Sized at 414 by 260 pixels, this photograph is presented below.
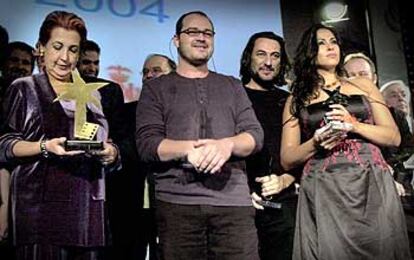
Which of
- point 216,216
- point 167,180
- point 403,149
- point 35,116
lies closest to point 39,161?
point 35,116

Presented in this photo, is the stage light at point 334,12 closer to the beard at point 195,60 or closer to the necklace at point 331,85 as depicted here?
the necklace at point 331,85

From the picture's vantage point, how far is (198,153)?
160 cm

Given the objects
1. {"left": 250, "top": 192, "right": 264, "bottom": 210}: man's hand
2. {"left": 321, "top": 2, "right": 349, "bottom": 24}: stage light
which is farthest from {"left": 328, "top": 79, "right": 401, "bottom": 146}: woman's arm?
{"left": 321, "top": 2, "right": 349, "bottom": 24}: stage light

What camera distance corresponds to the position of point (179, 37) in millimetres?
1918

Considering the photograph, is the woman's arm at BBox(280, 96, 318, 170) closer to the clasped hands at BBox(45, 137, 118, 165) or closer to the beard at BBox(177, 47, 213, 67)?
the beard at BBox(177, 47, 213, 67)

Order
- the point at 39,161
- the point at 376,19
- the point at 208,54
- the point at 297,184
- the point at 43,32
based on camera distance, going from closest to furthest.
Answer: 1. the point at 39,161
2. the point at 43,32
3. the point at 208,54
4. the point at 297,184
5. the point at 376,19

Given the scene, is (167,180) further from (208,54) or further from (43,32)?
(43,32)

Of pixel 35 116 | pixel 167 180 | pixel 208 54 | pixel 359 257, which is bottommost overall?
pixel 359 257

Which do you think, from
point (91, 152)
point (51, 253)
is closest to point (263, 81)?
point (91, 152)

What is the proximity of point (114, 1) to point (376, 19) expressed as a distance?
1.55 meters

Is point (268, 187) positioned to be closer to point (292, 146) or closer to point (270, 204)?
point (270, 204)

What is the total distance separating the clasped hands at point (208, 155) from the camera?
5.24ft

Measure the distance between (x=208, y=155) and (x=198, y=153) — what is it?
3 centimetres

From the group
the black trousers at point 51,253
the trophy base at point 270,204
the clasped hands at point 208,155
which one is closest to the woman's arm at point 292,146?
the trophy base at point 270,204
